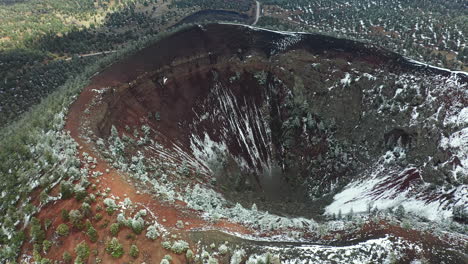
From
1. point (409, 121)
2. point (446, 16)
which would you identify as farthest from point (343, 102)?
point (446, 16)

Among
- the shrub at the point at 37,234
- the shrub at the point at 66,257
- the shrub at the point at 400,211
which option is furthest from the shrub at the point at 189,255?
the shrub at the point at 400,211

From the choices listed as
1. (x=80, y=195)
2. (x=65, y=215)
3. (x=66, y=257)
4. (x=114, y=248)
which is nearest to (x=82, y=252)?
(x=66, y=257)

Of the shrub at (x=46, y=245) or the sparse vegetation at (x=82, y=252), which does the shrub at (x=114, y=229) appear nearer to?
the sparse vegetation at (x=82, y=252)

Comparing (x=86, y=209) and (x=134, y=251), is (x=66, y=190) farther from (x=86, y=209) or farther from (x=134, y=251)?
(x=134, y=251)

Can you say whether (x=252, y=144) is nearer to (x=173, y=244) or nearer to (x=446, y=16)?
(x=173, y=244)

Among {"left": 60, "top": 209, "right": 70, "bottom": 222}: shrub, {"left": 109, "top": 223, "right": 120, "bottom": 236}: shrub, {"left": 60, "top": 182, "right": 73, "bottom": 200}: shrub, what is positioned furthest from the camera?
{"left": 60, "top": 182, "right": 73, "bottom": 200}: shrub

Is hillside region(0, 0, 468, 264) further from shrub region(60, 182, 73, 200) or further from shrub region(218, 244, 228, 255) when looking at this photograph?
shrub region(218, 244, 228, 255)

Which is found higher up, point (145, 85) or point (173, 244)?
point (145, 85)

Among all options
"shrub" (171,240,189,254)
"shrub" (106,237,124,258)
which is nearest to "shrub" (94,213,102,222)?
"shrub" (106,237,124,258)
